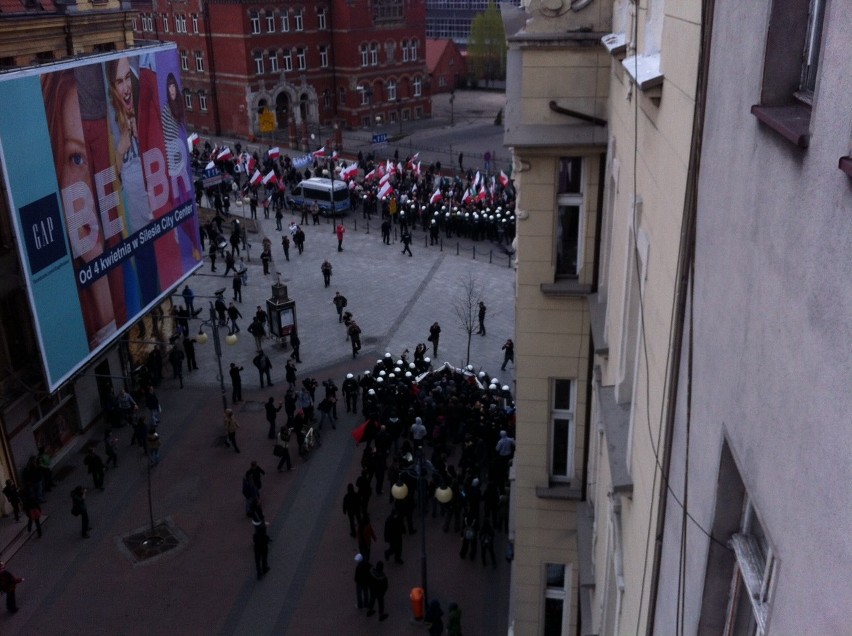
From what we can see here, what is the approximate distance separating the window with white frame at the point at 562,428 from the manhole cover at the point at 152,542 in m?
9.57

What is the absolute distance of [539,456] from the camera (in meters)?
10.7

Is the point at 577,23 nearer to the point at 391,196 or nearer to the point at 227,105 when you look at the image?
the point at 391,196

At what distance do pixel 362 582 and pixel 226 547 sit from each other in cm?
387

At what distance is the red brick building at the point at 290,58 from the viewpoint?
5734 centimetres

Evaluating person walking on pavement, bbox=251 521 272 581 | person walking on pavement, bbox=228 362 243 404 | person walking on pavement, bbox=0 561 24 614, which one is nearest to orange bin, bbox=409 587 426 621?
person walking on pavement, bbox=251 521 272 581

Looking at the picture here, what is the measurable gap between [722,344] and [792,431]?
34.7 inches

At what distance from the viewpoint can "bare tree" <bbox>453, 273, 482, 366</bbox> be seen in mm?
26219

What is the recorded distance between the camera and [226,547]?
1677cm

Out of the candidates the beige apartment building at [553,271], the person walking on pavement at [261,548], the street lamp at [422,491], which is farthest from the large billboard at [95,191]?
the beige apartment building at [553,271]

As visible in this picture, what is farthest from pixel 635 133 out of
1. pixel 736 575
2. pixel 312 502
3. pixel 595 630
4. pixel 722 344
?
pixel 312 502

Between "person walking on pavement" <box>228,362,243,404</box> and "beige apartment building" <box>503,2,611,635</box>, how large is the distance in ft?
42.2

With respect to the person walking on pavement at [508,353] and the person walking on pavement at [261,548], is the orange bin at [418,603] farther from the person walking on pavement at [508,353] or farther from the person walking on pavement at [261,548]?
the person walking on pavement at [508,353]

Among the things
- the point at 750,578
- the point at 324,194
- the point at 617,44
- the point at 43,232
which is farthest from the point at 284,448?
the point at 324,194

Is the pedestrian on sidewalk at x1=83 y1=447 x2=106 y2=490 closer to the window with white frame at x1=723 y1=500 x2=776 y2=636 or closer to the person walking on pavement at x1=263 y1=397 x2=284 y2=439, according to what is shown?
the person walking on pavement at x1=263 y1=397 x2=284 y2=439
